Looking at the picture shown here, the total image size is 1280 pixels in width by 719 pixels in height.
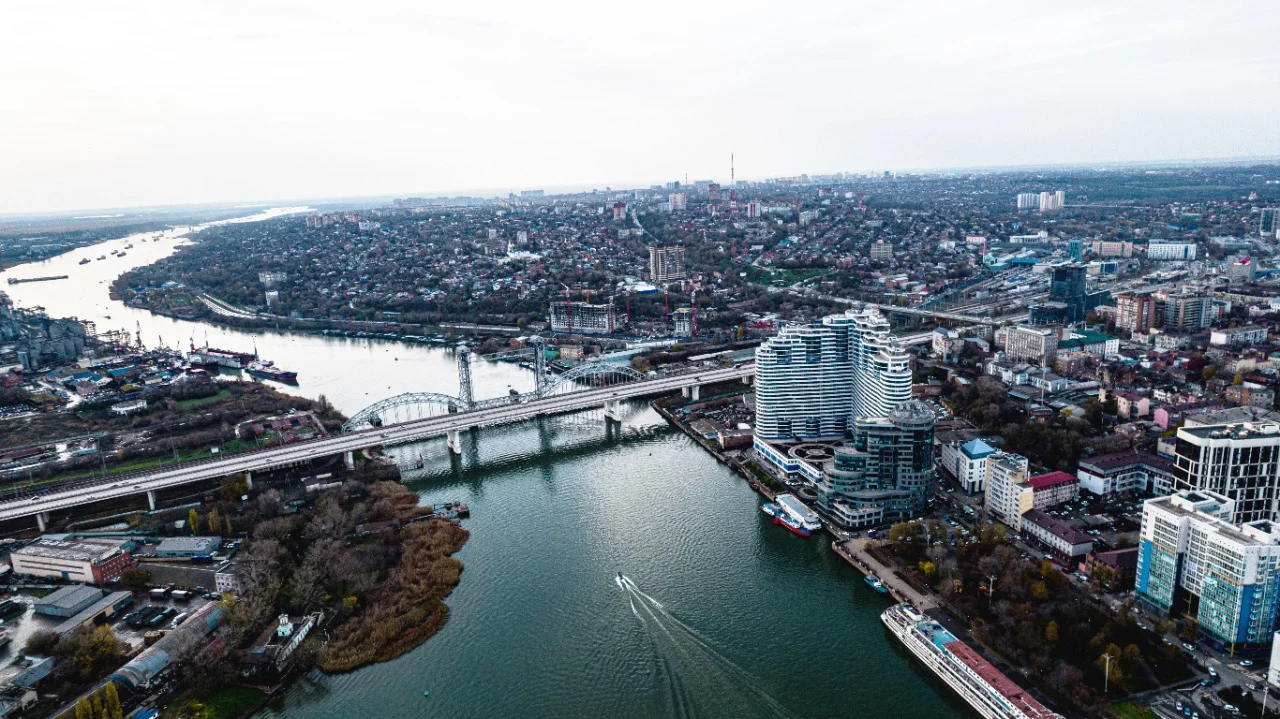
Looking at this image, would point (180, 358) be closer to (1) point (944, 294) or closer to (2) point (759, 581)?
(2) point (759, 581)

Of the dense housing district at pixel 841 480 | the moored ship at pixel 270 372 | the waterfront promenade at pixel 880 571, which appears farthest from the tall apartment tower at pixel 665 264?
the waterfront promenade at pixel 880 571

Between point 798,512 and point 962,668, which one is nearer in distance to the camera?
point 962,668

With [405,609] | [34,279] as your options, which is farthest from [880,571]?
[34,279]

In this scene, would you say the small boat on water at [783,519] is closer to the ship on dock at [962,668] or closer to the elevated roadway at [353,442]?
the ship on dock at [962,668]

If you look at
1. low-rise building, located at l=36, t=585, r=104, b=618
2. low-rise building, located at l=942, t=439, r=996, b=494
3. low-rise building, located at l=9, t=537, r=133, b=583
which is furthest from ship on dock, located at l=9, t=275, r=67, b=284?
low-rise building, located at l=942, t=439, r=996, b=494

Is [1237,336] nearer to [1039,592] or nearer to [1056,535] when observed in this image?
[1056,535]

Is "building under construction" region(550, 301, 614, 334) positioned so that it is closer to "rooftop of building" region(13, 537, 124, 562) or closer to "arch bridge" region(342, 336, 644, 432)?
"arch bridge" region(342, 336, 644, 432)
